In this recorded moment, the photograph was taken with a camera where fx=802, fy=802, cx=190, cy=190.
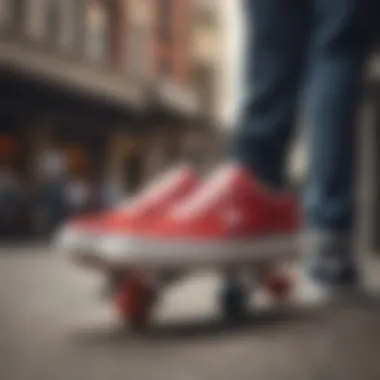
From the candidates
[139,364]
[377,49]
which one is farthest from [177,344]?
[377,49]

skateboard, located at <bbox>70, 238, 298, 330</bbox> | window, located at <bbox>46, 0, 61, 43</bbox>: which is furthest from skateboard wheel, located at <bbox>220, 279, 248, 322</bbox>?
window, located at <bbox>46, 0, 61, 43</bbox>

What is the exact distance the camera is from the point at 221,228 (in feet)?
1.03

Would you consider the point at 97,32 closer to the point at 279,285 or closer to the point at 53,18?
the point at 53,18

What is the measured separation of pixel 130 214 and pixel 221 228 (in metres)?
0.06

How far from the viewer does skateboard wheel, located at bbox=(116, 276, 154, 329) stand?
0.27 m

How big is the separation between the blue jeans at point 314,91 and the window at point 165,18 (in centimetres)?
3

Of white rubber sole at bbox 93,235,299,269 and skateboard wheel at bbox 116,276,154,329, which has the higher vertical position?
white rubber sole at bbox 93,235,299,269

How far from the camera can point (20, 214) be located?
0.25 m

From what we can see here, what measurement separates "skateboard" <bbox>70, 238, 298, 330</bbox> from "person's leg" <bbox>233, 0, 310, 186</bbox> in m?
0.03

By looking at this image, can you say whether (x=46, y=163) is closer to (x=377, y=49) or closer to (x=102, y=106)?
(x=102, y=106)

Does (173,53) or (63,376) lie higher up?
(173,53)

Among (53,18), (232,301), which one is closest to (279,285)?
(232,301)

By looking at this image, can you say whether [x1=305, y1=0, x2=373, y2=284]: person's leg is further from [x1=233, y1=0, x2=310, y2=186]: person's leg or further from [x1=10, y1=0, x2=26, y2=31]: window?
[x1=10, y1=0, x2=26, y2=31]: window

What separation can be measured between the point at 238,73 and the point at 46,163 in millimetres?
80
